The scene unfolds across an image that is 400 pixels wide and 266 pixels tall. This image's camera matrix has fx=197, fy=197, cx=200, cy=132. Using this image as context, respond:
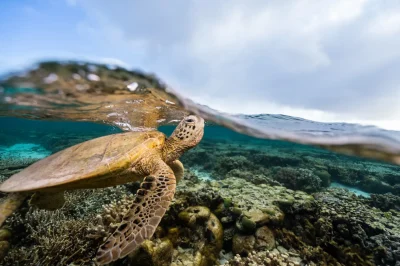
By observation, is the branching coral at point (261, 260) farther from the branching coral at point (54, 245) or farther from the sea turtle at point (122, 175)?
the branching coral at point (54, 245)

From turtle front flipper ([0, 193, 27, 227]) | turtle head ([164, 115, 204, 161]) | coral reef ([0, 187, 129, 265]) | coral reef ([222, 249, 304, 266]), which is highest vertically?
turtle head ([164, 115, 204, 161])

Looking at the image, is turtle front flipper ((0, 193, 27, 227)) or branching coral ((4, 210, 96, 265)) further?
turtle front flipper ((0, 193, 27, 227))

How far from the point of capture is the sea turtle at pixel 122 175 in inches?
110

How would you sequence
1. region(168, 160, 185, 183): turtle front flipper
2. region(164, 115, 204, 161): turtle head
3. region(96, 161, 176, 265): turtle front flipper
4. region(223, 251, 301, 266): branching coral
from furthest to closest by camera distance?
region(168, 160, 185, 183): turtle front flipper → region(164, 115, 204, 161): turtle head → region(223, 251, 301, 266): branching coral → region(96, 161, 176, 265): turtle front flipper

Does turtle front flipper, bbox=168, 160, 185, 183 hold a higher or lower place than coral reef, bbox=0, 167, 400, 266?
higher

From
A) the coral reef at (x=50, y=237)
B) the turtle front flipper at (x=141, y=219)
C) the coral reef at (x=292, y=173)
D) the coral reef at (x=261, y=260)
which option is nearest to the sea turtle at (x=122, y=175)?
the turtle front flipper at (x=141, y=219)

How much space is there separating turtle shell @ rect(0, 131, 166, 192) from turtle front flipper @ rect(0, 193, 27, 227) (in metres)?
0.27

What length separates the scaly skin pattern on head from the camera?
2508mm

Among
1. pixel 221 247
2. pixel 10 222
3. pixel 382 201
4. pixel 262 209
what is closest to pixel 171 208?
pixel 221 247

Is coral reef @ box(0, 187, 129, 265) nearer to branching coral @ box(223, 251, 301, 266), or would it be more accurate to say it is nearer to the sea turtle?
the sea turtle

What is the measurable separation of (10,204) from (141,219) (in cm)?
307

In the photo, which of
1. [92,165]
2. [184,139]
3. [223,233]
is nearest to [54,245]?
[92,165]

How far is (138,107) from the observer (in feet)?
28.7

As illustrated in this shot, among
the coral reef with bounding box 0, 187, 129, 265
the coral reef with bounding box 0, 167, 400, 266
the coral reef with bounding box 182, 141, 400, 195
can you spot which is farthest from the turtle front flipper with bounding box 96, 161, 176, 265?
the coral reef with bounding box 182, 141, 400, 195
